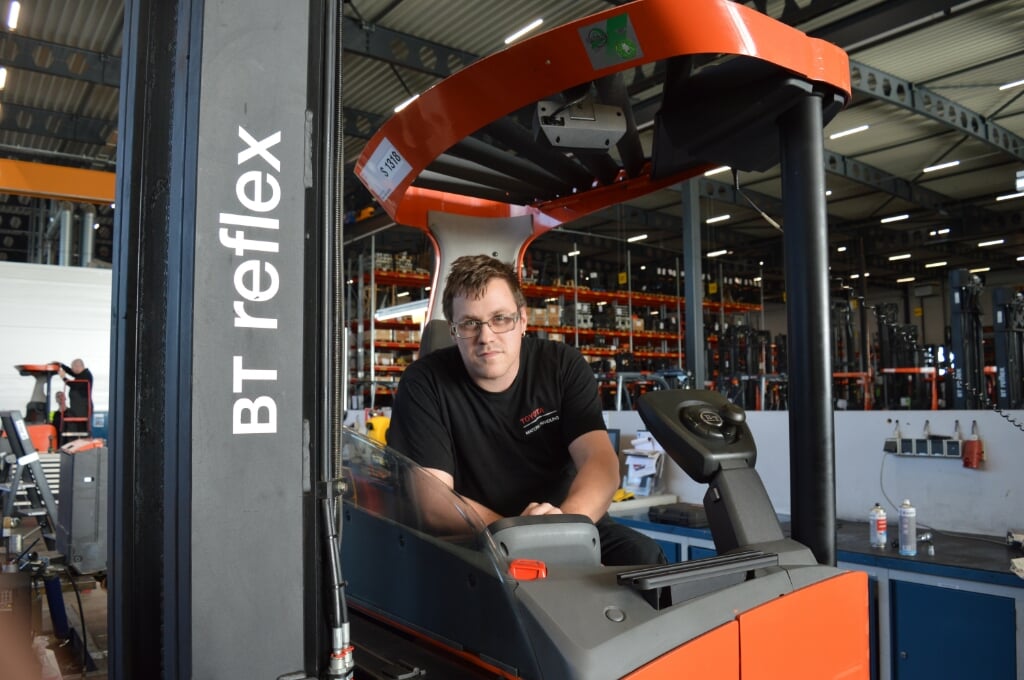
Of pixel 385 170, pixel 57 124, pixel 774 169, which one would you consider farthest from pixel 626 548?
pixel 57 124

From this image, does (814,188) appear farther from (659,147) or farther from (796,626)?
(796,626)

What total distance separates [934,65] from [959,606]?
9.50 meters

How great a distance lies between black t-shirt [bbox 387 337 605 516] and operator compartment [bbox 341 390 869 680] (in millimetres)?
523

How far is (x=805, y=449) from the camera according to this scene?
69.9 inches

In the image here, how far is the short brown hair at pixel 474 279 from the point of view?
83.0 inches

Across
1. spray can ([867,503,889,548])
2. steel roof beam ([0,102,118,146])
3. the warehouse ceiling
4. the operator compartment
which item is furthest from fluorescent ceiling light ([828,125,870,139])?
the operator compartment

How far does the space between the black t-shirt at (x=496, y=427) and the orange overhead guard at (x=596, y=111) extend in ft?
1.93

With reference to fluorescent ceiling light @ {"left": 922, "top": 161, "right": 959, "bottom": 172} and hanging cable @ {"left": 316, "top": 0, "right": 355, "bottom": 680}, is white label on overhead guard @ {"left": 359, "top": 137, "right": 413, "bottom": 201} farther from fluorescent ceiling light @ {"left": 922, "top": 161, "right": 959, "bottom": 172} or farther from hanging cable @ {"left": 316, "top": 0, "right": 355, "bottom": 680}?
fluorescent ceiling light @ {"left": 922, "top": 161, "right": 959, "bottom": 172}

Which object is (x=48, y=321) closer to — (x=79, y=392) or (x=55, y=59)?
(x=79, y=392)

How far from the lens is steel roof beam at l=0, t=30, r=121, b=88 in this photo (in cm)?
973

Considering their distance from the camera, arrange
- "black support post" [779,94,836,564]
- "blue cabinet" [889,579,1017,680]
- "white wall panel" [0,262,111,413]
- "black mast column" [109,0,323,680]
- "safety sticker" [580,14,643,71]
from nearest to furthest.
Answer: "black mast column" [109,0,323,680] < "safety sticker" [580,14,643,71] < "black support post" [779,94,836,564] < "blue cabinet" [889,579,1017,680] < "white wall panel" [0,262,111,413]

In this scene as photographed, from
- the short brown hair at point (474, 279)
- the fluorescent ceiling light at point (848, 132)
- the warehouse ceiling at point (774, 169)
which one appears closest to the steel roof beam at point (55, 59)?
the warehouse ceiling at point (774, 169)

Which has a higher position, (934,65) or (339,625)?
(934,65)

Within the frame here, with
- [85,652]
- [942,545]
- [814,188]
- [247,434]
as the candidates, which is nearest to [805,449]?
[814,188]
